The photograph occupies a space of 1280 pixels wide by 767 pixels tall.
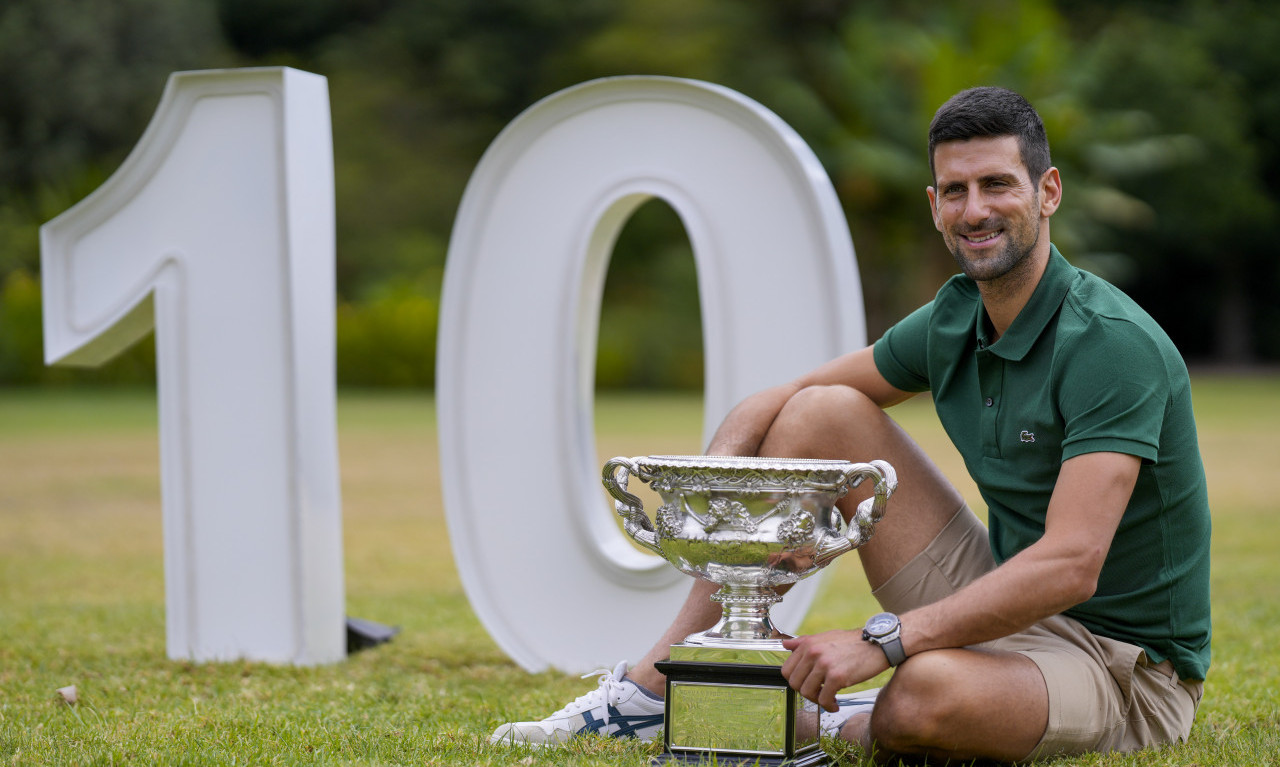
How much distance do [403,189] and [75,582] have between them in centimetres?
2559

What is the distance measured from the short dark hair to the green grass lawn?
42.1 inches

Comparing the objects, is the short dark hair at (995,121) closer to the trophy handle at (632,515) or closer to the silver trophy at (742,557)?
the silver trophy at (742,557)

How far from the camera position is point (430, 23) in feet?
103

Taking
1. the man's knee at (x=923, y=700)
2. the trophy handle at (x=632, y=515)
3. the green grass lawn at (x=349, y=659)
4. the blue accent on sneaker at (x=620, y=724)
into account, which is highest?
the trophy handle at (x=632, y=515)

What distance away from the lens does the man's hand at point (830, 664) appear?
2129 mm

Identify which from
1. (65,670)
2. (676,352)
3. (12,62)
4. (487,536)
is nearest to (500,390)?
(487,536)

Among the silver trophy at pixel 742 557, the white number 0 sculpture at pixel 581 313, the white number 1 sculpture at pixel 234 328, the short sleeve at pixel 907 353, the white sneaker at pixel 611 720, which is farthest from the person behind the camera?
the white number 1 sculpture at pixel 234 328

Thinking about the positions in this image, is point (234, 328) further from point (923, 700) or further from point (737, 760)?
point (923, 700)

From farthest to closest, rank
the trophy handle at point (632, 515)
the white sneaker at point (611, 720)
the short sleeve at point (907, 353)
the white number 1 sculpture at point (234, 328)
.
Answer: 1. the white number 1 sculpture at point (234, 328)
2. the short sleeve at point (907, 353)
3. the white sneaker at point (611, 720)
4. the trophy handle at point (632, 515)

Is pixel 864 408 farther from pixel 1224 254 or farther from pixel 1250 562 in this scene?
pixel 1224 254

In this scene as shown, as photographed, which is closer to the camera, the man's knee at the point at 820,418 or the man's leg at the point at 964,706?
the man's leg at the point at 964,706

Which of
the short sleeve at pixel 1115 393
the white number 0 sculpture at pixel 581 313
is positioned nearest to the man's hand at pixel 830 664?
the short sleeve at pixel 1115 393

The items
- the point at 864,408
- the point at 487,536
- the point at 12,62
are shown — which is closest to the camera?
the point at 864,408

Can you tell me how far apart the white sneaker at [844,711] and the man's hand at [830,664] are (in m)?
0.41
